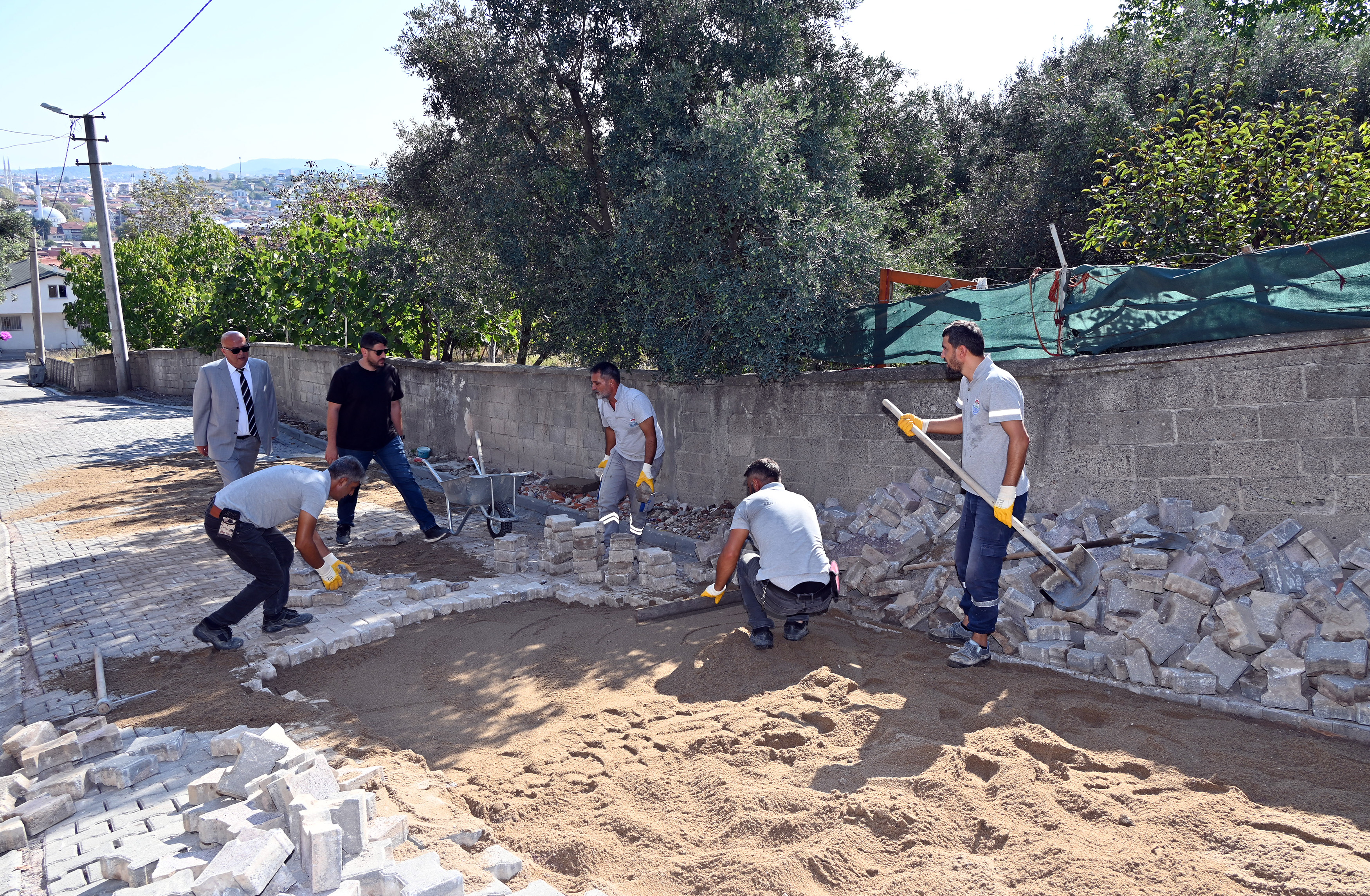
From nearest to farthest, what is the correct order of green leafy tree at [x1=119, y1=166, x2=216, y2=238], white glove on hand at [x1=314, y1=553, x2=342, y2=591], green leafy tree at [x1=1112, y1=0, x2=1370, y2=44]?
white glove on hand at [x1=314, y1=553, x2=342, y2=591]
green leafy tree at [x1=1112, y1=0, x2=1370, y2=44]
green leafy tree at [x1=119, y1=166, x2=216, y2=238]

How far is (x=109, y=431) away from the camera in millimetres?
18516

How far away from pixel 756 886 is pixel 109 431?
2004 centimetres

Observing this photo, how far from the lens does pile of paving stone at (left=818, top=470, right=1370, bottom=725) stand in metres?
4.23

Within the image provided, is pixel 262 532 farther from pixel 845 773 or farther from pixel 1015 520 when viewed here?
pixel 1015 520

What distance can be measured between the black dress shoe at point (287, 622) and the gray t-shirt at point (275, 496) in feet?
2.38

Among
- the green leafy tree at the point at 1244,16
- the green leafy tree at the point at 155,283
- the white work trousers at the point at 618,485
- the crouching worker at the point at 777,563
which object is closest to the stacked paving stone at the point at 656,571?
the white work trousers at the point at 618,485

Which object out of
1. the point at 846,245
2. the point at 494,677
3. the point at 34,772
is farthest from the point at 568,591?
the point at 846,245

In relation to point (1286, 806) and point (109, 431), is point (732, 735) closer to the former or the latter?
point (1286, 806)

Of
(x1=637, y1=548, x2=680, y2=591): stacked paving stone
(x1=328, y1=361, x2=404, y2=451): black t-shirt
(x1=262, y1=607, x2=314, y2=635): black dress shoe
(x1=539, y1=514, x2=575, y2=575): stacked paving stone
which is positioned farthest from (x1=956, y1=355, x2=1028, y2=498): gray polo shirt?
(x1=328, y1=361, x2=404, y2=451): black t-shirt

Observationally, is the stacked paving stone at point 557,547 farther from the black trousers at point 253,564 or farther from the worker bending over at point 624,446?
the black trousers at point 253,564

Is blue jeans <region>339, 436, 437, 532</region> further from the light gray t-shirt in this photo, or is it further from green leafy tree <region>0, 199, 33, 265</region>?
green leafy tree <region>0, 199, 33, 265</region>

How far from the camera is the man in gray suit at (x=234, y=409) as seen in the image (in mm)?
7312

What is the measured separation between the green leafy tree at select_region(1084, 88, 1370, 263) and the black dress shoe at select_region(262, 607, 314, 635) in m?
7.24

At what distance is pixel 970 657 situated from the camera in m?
4.94
